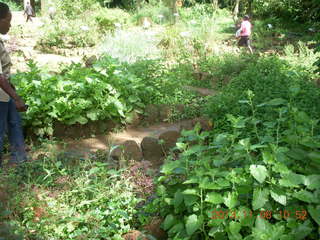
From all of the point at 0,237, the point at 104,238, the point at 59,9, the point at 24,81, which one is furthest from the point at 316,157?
the point at 59,9

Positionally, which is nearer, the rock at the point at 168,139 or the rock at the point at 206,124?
the rock at the point at 168,139

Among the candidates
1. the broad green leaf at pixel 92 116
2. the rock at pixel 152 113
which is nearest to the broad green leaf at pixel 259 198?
the broad green leaf at pixel 92 116

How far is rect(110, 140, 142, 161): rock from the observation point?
420 centimetres

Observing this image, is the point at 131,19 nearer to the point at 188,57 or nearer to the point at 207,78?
the point at 188,57

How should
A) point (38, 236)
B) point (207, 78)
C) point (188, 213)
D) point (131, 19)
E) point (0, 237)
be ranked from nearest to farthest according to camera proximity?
point (0, 237), point (188, 213), point (38, 236), point (207, 78), point (131, 19)

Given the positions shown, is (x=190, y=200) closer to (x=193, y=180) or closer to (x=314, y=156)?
(x=193, y=180)

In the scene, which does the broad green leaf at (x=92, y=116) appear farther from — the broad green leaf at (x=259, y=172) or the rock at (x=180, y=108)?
the broad green leaf at (x=259, y=172)

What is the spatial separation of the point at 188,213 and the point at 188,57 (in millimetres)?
6671

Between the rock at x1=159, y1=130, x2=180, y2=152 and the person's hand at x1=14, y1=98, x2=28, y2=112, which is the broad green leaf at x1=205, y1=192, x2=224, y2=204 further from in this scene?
the person's hand at x1=14, y1=98, x2=28, y2=112

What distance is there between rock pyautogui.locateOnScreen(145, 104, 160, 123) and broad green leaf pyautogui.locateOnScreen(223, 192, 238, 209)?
3483 millimetres

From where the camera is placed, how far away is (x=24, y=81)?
4.85 metres

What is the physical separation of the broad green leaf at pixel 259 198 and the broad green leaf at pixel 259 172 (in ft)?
0.35
